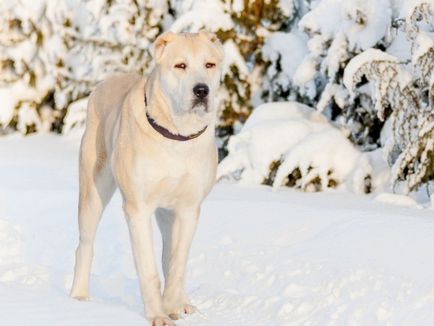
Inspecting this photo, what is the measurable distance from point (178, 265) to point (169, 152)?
64cm

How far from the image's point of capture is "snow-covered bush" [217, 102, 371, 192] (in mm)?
9008

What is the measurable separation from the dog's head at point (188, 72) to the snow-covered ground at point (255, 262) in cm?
109

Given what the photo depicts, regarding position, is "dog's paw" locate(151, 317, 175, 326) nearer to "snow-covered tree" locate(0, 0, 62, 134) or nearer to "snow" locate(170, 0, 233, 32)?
"snow" locate(170, 0, 233, 32)

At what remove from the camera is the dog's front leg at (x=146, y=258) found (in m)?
5.34

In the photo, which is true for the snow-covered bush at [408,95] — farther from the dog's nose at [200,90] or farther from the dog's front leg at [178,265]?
the dog's nose at [200,90]

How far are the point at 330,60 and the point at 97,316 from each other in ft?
15.0

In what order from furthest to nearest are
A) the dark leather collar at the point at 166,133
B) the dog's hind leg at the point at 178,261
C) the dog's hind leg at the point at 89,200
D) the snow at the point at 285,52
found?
the snow at the point at 285,52 → the dog's hind leg at the point at 89,200 → the dog's hind leg at the point at 178,261 → the dark leather collar at the point at 166,133

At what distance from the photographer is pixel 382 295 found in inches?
219

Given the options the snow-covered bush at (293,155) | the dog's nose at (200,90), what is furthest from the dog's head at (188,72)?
the snow-covered bush at (293,155)

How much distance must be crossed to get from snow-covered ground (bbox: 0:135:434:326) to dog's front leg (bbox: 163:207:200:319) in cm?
10

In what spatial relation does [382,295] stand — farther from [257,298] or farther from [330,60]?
[330,60]

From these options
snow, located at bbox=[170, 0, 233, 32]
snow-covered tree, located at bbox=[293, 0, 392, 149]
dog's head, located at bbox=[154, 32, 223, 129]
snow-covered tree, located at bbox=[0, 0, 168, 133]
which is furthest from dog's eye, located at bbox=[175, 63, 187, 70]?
snow-covered tree, located at bbox=[0, 0, 168, 133]

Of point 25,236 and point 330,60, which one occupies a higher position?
point 330,60

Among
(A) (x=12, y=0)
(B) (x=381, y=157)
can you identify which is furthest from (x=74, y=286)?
(A) (x=12, y=0)
